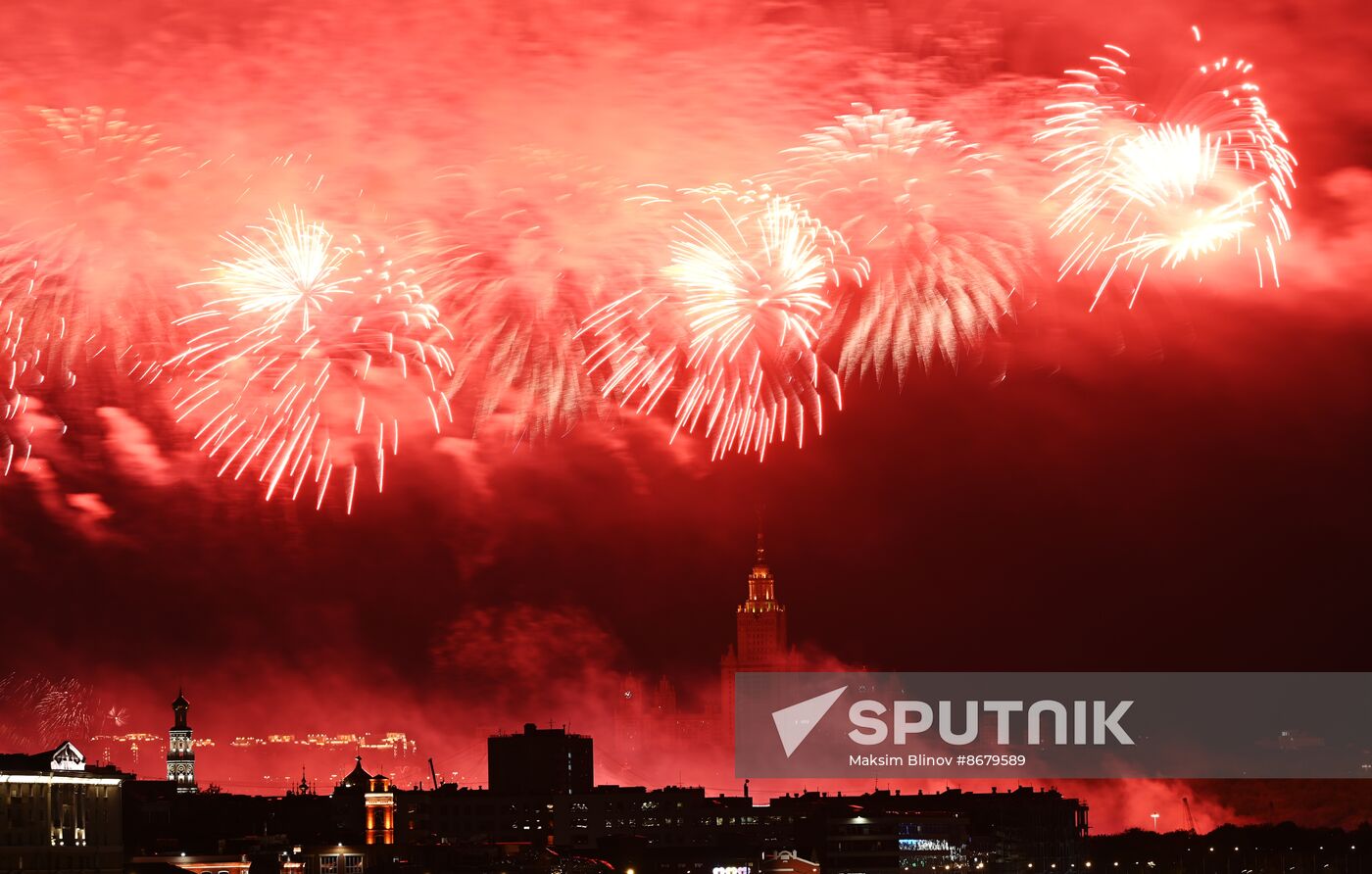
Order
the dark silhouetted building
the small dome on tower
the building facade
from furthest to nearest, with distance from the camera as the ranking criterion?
the dark silhouetted building
the small dome on tower
the building facade

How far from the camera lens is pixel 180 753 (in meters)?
158

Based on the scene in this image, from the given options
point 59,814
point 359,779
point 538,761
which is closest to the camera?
point 59,814

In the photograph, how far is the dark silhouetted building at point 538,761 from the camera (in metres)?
187

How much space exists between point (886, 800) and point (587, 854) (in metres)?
52.4

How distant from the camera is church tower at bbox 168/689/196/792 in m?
156

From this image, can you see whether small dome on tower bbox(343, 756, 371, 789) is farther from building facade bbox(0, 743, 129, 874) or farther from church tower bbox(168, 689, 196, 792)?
building facade bbox(0, 743, 129, 874)

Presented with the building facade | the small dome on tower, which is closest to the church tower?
the small dome on tower

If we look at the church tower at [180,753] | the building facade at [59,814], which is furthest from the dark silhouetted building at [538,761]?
the building facade at [59,814]

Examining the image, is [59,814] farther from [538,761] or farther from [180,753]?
[538,761]

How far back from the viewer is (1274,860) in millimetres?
172500

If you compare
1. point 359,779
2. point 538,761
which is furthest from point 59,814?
point 538,761

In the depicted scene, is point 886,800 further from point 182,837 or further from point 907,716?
point 182,837

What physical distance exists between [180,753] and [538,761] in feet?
134

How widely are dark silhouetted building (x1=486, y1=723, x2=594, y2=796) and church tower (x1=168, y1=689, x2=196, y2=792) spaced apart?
35583 mm
